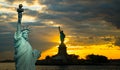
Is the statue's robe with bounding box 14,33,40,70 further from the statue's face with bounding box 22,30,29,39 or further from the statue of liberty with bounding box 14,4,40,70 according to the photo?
the statue's face with bounding box 22,30,29,39

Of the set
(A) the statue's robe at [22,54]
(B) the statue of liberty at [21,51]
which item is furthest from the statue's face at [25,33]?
(A) the statue's robe at [22,54]

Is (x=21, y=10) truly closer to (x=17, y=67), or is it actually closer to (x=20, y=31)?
(x=20, y=31)

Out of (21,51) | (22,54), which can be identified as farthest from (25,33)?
(22,54)

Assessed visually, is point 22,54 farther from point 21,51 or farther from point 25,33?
point 25,33

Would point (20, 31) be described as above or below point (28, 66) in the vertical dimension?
above

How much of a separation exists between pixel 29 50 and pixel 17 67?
80 cm

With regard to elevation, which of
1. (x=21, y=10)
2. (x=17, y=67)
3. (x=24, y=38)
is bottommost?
(x=17, y=67)

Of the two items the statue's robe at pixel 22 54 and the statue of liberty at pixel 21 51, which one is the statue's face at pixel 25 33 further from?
the statue's robe at pixel 22 54

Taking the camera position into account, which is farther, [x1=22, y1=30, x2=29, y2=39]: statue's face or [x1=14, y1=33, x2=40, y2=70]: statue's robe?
[x1=22, y1=30, x2=29, y2=39]: statue's face

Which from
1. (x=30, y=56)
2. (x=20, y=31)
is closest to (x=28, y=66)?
(x=30, y=56)

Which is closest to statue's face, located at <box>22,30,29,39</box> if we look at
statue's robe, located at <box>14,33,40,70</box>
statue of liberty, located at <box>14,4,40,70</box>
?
statue of liberty, located at <box>14,4,40,70</box>

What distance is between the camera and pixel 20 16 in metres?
14.0

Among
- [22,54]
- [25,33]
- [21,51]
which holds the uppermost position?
[25,33]

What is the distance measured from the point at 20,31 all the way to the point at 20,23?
0.45 m
